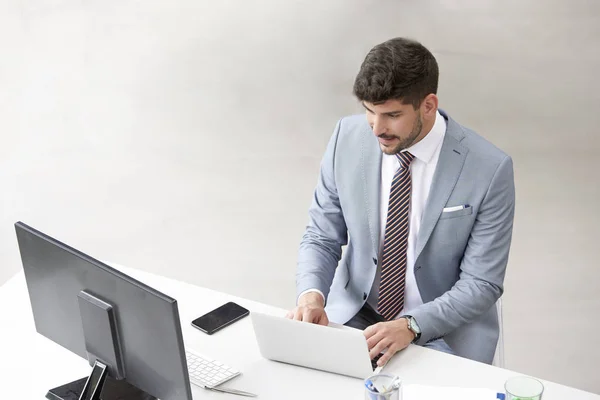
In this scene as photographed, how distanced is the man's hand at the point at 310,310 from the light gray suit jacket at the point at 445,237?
0.07 m

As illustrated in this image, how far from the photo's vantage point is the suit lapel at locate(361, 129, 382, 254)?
8.87ft

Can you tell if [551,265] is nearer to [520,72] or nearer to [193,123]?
[520,72]

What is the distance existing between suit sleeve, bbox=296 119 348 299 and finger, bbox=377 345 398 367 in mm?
485

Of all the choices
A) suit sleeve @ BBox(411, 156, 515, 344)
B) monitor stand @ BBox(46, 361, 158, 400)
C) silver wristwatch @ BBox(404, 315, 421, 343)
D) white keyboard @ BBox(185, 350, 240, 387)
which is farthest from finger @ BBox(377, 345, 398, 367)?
monitor stand @ BBox(46, 361, 158, 400)

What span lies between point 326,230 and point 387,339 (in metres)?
0.64

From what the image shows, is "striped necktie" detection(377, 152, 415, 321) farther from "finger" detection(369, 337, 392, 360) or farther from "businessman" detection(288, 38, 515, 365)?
"finger" detection(369, 337, 392, 360)

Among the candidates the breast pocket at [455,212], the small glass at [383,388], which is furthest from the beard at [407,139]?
the small glass at [383,388]

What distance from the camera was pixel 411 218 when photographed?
8.79ft

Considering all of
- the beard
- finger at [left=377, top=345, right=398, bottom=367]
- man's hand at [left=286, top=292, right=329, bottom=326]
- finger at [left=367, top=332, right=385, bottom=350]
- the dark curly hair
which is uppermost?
the dark curly hair

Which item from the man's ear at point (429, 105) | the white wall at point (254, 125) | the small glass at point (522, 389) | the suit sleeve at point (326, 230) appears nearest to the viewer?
the small glass at point (522, 389)

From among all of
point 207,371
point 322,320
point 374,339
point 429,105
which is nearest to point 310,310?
point 322,320

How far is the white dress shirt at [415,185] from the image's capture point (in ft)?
8.66

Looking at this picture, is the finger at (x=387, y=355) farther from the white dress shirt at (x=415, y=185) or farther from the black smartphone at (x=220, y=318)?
the black smartphone at (x=220, y=318)

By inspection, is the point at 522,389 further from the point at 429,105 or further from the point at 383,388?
the point at 429,105
